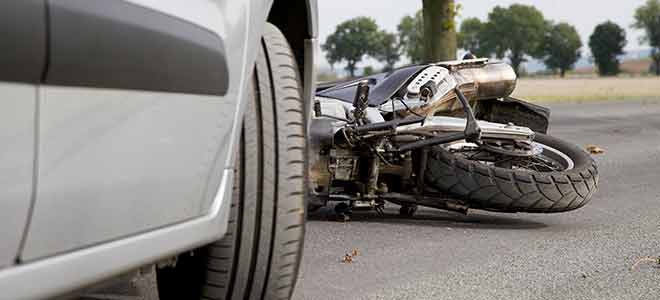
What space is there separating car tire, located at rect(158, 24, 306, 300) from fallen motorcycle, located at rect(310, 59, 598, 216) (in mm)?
2251

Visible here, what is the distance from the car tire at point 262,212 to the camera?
2799mm

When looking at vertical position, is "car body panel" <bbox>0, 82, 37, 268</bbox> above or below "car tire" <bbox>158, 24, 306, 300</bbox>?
above

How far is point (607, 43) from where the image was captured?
450 feet

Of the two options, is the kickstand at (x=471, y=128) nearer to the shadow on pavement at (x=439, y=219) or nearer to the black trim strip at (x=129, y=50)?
the shadow on pavement at (x=439, y=219)

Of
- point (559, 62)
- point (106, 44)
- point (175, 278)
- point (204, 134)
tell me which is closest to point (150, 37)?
point (106, 44)

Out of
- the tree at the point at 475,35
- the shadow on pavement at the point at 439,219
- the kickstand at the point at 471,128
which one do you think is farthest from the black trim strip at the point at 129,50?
the tree at the point at 475,35

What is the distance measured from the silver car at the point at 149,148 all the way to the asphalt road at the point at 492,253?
99 cm

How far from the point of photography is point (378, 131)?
520 cm

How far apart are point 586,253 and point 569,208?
0.67 meters

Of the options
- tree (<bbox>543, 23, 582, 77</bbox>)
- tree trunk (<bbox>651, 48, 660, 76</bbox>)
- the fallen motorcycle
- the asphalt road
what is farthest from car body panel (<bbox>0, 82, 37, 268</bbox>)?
tree (<bbox>543, 23, 582, 77</bbox>)

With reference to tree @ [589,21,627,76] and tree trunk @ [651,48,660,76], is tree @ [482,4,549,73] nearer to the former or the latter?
tree @ [589,21,627,76]

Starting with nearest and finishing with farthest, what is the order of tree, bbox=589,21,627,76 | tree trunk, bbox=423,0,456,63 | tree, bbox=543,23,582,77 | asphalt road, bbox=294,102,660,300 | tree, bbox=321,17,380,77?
asphalt road, bbox=294,102,660,300 < tree trunk, bbox=423,0,456,63 < tree, bbox=321,17,380,77 < tree, bbox=589,21,627,76 < tree, bbox=543,23,582,77

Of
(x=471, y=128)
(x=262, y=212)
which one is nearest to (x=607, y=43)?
(x=471, y=128)

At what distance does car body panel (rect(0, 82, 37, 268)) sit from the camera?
1.72m
